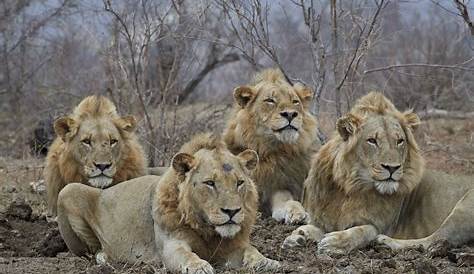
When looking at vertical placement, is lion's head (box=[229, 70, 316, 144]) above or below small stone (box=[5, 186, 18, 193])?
above

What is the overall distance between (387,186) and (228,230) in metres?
1.35

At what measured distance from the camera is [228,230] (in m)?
5.02

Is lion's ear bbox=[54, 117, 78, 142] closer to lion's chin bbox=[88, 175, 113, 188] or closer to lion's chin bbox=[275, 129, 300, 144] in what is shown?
lion's chin bbox=[88, 175, 113, 188]

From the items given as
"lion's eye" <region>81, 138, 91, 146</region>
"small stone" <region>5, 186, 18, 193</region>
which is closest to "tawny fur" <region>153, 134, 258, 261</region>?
"lion's eye" <region>81, 138, 91, 146</region>

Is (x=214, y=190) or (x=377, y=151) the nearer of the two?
(x=214, y=190)

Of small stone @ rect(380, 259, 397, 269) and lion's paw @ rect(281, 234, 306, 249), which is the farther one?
lion's paw @ rect(281, 234, 306, 249)

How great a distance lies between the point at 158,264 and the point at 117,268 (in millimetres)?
233

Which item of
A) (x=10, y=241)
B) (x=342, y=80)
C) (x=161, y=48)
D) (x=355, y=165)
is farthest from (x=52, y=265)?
(x=161, y=48)

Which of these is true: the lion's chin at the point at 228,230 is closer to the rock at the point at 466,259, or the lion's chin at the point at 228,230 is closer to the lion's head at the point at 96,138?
the rock at the point at 466,259

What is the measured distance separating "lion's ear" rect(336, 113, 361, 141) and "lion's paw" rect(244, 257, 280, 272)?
4.07 ft

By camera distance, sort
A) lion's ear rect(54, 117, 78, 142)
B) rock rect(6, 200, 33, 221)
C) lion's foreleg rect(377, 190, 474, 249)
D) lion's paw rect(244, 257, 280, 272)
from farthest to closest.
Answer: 1. rock rect(6, 200, 33, 221)
2. lion's ear rect(54, 117, 78, 142)
3. lion's foreleg rect(377, 190, 474, 249)
4. lion's paw rect(244, 257, 280, 272)

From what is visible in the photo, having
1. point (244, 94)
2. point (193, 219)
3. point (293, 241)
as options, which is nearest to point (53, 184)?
point (244, 94)

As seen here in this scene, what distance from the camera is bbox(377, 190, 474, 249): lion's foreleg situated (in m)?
5.91

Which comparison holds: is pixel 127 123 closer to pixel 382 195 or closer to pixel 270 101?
pixel 270 101
